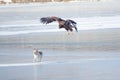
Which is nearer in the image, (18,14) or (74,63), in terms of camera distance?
(74,63)

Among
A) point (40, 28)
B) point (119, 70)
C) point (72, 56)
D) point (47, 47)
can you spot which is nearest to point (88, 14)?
point (40, 28)

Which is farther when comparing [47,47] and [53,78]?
[47,47]

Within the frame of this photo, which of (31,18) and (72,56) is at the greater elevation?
(72,56)

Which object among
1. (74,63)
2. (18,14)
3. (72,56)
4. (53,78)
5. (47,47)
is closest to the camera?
(53,78)

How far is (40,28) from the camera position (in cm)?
1195

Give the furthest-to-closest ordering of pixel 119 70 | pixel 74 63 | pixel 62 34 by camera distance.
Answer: pixel 62 34 < pixel 74 63 < pixel 119 70

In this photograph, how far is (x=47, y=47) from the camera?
8.89 metres

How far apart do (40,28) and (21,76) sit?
5.77 m

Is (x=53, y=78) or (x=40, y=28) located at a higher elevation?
(x=53, y=78)

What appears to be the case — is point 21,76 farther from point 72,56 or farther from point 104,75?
point 72,56

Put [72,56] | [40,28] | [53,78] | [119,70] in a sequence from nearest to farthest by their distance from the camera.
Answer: [53,78], [119,70], [72,56], [40,28]

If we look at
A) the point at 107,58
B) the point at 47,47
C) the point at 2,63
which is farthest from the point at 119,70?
the point at 47,47

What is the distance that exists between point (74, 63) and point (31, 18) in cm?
759

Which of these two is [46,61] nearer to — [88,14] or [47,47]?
[47,47]
